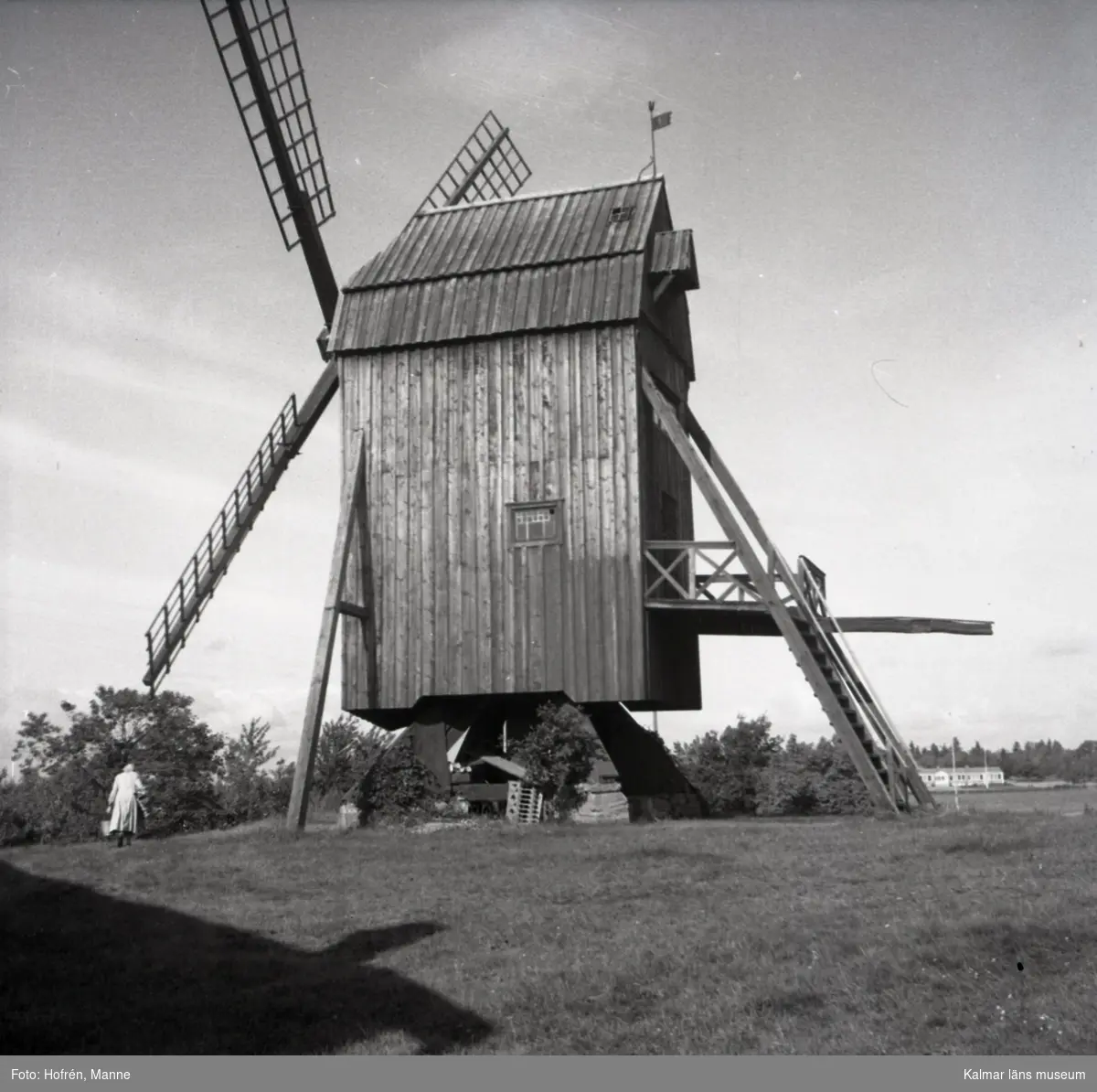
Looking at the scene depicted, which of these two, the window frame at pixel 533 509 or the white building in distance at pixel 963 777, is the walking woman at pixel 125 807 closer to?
the window frame at pixel 533 509

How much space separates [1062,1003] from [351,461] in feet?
50.6

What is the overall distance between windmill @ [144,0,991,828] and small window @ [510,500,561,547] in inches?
1.3

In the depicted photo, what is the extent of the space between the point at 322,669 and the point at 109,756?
5.95m

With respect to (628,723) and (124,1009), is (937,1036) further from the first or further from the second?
(628,723)

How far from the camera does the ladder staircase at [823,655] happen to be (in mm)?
17672

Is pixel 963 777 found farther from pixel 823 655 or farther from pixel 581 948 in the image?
pixel 581 948

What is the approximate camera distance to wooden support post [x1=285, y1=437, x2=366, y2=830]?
18219 mm

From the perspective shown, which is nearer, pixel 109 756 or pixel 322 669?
pixel 322 669

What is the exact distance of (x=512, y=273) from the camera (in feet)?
68.0

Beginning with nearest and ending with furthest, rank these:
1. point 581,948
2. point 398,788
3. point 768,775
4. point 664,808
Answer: point 581,948, point 398,788, point 664,808, point 768,775

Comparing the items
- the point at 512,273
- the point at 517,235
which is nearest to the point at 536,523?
the point at 512,273

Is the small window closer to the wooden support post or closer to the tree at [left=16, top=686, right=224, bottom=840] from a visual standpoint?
→ the wooden support post

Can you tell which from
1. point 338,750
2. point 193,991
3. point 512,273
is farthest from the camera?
point 338,750

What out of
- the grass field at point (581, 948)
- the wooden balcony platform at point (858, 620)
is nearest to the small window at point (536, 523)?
the wooden balcony platform at point (858, 620)
